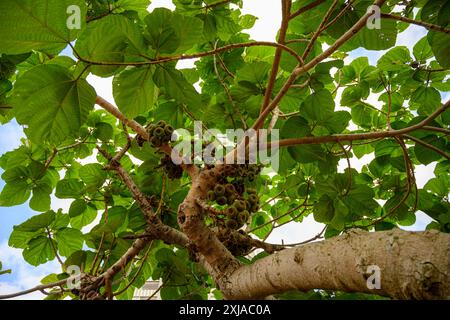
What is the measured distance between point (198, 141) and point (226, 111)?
0.31 metres

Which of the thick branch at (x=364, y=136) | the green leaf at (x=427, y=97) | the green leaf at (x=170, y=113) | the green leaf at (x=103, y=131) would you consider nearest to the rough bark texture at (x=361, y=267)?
the thick branch at (x=364, y=136)

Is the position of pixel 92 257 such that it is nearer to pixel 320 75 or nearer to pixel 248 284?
pixel 248 284

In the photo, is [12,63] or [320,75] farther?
[320,75]

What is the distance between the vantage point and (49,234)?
2.55m

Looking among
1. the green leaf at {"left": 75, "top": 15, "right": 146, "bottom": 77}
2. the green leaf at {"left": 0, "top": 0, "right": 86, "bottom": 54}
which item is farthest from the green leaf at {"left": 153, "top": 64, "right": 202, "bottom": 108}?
the green leaf at {"left": 0, "top": 0, "right": 86, "bottom": 54}

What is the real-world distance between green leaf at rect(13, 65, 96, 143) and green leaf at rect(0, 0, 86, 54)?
14cm

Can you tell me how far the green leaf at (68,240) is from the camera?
263 cm

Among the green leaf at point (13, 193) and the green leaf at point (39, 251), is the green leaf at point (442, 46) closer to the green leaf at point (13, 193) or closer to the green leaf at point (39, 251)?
the green leaf at point (39, 251)

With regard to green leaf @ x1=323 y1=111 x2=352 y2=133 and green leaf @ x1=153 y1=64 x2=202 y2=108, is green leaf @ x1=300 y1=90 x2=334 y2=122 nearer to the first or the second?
green leaf @ x1=323 y1=111 x2=352 y2=133

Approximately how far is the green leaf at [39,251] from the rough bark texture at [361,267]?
185cm

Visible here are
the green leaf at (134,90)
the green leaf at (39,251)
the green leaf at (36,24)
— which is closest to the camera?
the green leaf at (36,24)

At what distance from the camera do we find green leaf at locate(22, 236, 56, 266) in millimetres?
2574
